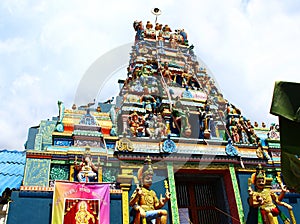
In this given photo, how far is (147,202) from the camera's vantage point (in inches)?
340

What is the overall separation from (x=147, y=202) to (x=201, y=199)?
10.4 feet

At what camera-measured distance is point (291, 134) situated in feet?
11.2

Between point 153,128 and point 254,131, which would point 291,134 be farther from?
point 254,131

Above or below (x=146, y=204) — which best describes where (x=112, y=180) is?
above

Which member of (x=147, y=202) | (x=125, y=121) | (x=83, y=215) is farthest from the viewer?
(x=125, y=121)

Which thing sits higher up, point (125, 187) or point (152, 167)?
point (152, 167)

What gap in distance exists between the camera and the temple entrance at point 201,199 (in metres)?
10.5

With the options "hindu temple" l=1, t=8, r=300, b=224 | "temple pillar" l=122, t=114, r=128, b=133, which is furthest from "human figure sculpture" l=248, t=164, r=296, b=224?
"temple pillar" l=122, t=114, r=128, b=133

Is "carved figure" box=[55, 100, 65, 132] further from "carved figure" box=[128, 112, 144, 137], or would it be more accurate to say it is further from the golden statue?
the golden statue

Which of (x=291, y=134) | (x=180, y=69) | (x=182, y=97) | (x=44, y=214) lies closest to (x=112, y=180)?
(x=44, y=214)

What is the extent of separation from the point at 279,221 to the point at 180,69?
9603 mm

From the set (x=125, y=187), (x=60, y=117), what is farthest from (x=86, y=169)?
(x=60, y=117)

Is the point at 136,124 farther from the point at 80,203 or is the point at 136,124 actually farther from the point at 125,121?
the point at 80,203

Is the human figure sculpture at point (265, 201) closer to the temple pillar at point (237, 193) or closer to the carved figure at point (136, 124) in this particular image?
the temple pillar at point (237, 193)
